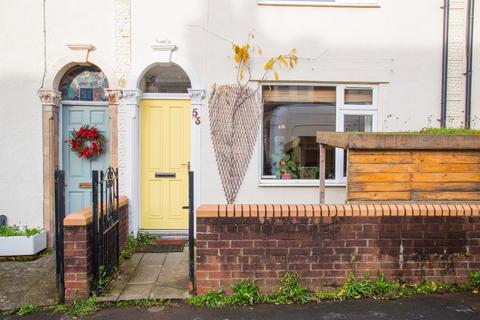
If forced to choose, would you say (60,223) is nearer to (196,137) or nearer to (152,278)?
(152,278)

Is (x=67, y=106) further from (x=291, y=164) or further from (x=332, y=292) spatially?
(x=332, y=292)

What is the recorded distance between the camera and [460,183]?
4555mm

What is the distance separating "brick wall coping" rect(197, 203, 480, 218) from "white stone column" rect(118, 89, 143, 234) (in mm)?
2570

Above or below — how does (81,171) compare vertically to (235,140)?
below

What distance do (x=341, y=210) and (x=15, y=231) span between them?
473cm

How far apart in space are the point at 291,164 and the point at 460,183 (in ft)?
9.06

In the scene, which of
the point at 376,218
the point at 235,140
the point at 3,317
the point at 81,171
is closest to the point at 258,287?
the point at 376,218

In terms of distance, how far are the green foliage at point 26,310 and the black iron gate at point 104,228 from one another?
562mm

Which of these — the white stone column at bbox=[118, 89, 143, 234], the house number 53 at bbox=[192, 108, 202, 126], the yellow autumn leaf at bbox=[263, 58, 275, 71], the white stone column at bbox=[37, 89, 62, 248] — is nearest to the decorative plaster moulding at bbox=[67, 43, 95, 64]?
the white stone column at bbox=[37, 89, 62, 248]

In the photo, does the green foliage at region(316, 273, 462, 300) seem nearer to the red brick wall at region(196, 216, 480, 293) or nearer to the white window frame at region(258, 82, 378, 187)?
the red brick wall at region(196, 216, 480, 293)

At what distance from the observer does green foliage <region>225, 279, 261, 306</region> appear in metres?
3.98

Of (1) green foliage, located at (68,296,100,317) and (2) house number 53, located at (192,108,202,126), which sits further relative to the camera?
(2) house number 53, located at (192,108,202,126)

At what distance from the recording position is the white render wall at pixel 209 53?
6324mm

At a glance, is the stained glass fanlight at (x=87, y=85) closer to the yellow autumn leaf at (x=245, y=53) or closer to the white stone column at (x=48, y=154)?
the white stone column at (x=48, y=154)
